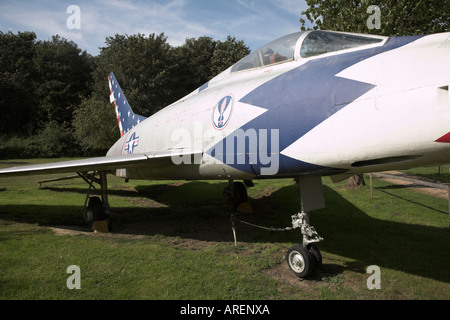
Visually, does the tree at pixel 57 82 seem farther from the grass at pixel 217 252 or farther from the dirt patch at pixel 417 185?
the dirt patch at pixel 417 185

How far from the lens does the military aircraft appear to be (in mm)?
2764

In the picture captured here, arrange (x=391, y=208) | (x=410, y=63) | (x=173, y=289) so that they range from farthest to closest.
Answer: (x=391, y=208) < (x=173, y=289) < (x=410, y=63)

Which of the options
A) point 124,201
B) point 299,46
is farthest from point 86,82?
point 299,46

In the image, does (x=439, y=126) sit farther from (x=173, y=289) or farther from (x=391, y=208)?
(x=391, y=208)

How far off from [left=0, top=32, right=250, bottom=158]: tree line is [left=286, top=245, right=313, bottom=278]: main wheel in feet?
94.8

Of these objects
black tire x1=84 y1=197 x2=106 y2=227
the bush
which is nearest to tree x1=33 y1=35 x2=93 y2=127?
the bush

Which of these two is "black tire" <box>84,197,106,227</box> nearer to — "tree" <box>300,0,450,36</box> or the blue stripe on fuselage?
the blue stripe on fuselage

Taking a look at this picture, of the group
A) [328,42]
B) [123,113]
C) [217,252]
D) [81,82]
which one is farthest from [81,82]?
[328,42]

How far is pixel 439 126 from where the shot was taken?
102 inches

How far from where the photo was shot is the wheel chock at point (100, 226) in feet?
22.3

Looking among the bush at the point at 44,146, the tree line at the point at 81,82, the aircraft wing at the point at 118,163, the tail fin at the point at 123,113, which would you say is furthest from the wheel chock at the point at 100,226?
the bush at the point at 44,146

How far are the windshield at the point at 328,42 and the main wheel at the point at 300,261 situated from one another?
2703 mm

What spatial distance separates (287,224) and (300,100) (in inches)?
172
